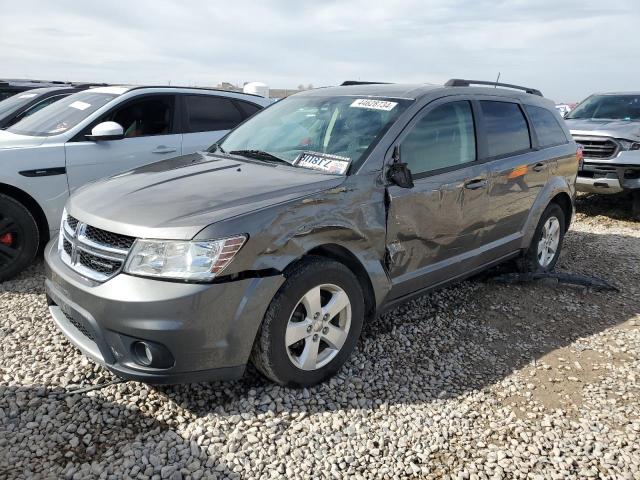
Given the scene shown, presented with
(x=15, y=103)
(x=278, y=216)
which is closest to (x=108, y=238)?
(x=278, y=216)

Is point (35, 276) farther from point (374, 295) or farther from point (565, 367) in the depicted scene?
point (565, 367)

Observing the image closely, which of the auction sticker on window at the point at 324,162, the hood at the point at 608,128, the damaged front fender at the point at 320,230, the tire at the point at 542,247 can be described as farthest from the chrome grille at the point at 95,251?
the hood at the point at 608,128

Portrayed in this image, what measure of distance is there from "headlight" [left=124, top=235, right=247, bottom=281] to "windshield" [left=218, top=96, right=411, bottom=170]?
108 centimetres

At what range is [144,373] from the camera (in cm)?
245

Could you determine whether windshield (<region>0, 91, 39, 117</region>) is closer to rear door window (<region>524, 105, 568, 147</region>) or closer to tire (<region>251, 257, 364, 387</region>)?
tire (<region>251, 257, 364, 387</region>)

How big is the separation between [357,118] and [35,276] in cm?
318

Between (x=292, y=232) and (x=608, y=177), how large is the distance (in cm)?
678

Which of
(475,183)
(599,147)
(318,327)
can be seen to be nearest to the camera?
(318,327)

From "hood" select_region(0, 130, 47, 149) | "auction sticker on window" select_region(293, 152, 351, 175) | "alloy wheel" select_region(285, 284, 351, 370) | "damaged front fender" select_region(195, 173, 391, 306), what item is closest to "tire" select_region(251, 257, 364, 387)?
"alloy wheel" select_region(285, 284, 351, 370)

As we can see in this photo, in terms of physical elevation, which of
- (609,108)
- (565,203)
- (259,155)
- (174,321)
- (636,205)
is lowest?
(636,205)

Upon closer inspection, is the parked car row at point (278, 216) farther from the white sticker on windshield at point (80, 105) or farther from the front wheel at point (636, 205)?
the front wheel at point (636, 205)

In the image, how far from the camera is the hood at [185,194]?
8.17 ft

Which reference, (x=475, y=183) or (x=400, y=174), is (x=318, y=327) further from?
(x=475, y=183)

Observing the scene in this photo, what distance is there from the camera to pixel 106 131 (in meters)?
4.66
